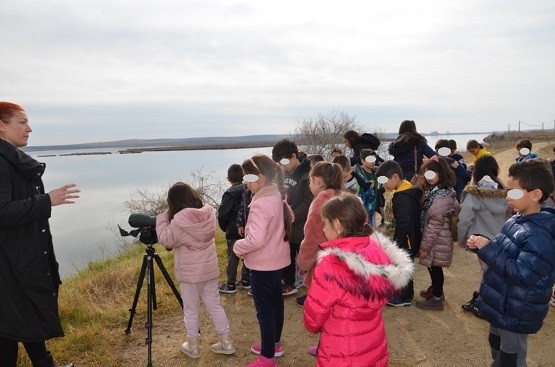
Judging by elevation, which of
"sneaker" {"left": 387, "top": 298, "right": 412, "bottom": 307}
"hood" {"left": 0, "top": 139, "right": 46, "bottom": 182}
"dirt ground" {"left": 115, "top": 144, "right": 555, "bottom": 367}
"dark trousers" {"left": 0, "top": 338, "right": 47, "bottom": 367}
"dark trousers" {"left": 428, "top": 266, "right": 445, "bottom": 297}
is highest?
"hood" {"left": 0, "top": 139, "right": 46, "bottom": 182}

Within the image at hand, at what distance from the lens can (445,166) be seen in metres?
3.81

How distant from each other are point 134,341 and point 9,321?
1404mm

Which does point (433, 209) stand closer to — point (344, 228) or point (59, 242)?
point (344, 228)

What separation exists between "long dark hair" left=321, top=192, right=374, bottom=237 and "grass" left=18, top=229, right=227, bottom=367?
2.44 metres

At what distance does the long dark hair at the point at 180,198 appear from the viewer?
10.1ft

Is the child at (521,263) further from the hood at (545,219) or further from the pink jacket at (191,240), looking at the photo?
the pink jacket at (191,240)

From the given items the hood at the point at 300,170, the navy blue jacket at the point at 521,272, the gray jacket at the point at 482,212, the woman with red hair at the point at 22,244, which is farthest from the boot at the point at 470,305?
the woman with red hair at the point at 22,244

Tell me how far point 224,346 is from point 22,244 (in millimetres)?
1796

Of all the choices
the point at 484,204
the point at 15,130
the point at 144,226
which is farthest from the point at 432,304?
the point at 15,130

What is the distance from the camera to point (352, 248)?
202cm

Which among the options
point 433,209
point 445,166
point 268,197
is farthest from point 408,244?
point 268,197

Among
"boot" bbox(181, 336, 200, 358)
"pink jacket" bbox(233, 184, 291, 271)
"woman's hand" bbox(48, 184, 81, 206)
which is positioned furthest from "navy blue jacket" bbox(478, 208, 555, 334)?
"woman's hand" bbox(48, 184, 81, 206)

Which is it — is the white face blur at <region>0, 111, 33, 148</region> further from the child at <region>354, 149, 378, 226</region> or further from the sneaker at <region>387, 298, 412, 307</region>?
the child at <region>354, 149, 378, 226</region>

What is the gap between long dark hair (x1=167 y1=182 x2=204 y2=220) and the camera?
3072 millimetres
